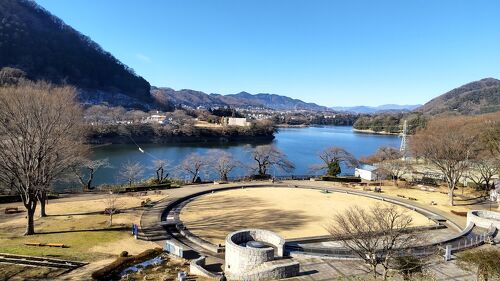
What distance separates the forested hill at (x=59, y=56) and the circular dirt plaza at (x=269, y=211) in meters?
92.0

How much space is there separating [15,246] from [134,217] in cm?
683

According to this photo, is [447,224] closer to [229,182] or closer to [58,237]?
[229,182]

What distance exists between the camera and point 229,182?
3497cm

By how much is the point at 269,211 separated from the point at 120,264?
12.5 m

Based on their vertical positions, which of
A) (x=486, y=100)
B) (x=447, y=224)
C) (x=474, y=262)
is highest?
(x=486, y=100)

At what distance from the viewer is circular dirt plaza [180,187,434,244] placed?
67.0 ft

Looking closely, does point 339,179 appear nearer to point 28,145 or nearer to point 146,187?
point 146,187

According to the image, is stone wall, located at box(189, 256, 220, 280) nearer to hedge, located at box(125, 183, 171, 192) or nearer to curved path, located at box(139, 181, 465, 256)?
curved path, located at box(139, 181, 465, 256)

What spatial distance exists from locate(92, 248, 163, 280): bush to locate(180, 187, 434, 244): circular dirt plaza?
3.53 meters

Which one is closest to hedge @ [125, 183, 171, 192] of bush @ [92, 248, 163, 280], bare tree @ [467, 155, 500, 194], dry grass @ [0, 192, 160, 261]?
dry grass @ [0, 192, 160, 261]

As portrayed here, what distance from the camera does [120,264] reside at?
14.1 meters

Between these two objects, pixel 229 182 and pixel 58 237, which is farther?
pixel 229 182

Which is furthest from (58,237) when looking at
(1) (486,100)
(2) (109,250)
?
(1) (486,100)

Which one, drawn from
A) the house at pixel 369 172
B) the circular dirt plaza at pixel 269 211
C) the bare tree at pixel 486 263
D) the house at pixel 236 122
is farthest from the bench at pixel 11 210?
the house at pixel 236 122
